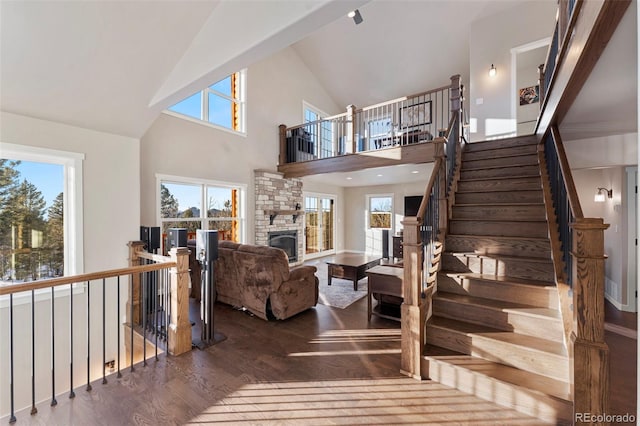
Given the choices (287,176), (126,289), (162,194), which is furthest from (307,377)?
(287,176)

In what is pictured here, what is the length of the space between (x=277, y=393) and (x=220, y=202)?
13.4 ft

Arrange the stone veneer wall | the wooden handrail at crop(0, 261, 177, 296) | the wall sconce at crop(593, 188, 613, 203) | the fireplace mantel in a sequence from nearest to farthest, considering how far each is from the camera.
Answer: the wooden handrail at crop(0, 261, 177, 296) < the wall sconce at crop(593, 188, 613, 203) < the stone veneer wall < the fireplace mantel

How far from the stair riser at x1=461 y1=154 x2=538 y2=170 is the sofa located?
2.89 metres

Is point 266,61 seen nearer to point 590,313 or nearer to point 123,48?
point 123,48

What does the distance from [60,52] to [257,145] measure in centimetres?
399

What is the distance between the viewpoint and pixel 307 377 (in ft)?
7.66

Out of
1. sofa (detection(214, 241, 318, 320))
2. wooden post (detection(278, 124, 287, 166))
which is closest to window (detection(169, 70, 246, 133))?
wooden post (detection(278, 124, 287, 166))

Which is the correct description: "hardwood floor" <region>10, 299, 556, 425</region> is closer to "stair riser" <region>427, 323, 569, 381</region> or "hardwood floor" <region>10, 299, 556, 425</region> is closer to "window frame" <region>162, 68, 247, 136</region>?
"stair riser" <region>427, 323, 569, 381</region>

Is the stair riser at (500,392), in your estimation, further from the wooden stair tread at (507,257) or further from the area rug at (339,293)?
the area rug at (339,293)

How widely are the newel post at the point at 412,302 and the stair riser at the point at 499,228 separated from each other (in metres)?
1.32

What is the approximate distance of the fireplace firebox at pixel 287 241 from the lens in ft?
21.2

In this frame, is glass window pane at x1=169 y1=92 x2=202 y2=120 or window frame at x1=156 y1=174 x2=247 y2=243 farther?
glass window pane at x1=169 y1=92 x2=202 y2=120

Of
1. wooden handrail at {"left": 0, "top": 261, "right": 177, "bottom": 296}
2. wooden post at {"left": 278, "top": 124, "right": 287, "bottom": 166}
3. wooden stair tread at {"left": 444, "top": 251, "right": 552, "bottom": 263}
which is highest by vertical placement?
wooden post at {"left": 278, "top": 124, "right": 287, "bottom": 166}

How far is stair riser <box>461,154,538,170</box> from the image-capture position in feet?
12.4
